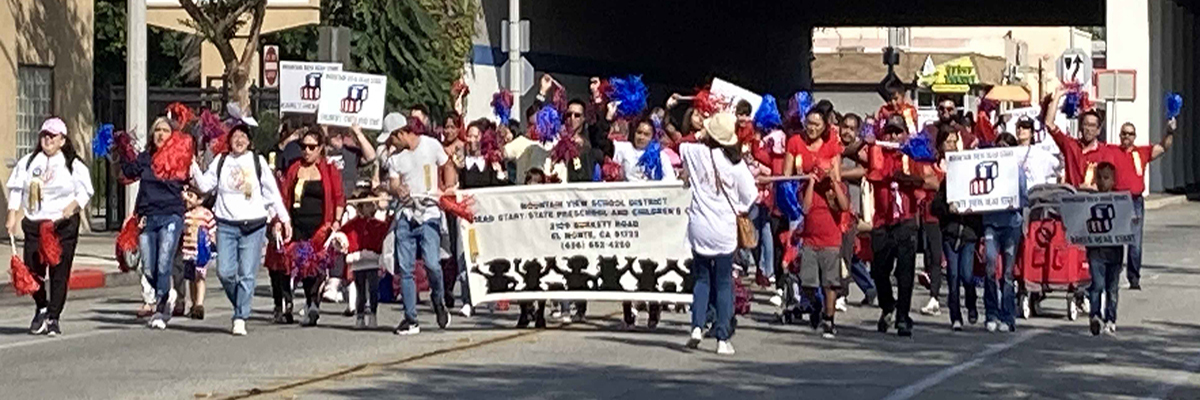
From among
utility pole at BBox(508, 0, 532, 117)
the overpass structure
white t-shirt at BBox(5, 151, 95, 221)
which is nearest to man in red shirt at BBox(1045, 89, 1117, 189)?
white t-shirt at BBox(5, 151, 95, 221)

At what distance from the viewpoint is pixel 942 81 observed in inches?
3189

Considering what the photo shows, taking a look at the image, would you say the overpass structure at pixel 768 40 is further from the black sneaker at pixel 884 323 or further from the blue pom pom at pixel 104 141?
the black sneaker at pixel 884 323

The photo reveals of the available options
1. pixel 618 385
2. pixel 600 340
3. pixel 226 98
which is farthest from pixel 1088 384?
pixel 226 98

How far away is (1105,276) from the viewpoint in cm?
1656

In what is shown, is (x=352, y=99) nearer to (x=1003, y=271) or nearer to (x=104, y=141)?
(x=104, y=141)

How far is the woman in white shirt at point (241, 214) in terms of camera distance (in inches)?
656

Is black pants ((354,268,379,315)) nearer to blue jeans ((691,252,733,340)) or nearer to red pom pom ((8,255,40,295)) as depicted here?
red pom pom ((8,255,40,295))

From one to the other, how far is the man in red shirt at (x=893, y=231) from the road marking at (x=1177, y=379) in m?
2.15

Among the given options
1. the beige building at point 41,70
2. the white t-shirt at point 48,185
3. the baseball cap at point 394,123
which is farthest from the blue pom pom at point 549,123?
the beige building at point 41,70

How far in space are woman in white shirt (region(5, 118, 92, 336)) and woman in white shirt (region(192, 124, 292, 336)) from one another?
1.00 metres

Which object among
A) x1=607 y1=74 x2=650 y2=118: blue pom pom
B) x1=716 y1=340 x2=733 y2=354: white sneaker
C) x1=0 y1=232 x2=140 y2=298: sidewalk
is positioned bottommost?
x1=716 y1=340 x2=733 y2=354: white sneaker

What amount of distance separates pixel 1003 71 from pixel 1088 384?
7621 centimetres

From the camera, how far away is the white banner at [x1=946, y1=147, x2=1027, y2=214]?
16.5m

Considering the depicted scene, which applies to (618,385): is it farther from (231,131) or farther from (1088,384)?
(231,131)
